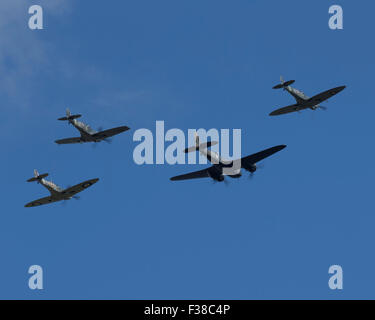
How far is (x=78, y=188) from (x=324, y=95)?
119 ft

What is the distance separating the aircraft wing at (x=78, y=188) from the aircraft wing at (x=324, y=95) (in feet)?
108

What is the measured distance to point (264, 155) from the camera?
3221 inches

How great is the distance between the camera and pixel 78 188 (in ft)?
274

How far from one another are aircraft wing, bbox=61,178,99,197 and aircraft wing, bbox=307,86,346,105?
32.8 metres

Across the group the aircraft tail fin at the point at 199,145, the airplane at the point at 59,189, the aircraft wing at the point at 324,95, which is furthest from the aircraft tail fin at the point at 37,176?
the aircraft wing at the point at 324,95

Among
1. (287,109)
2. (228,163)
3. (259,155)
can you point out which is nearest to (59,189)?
(228,163)

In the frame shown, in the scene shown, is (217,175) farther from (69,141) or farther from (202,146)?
(69,141)

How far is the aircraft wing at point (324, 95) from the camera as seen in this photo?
92688 millimetres

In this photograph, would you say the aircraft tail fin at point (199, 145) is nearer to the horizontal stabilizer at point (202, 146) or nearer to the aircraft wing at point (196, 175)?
the horizontal stabilizer at point (202, 146)
